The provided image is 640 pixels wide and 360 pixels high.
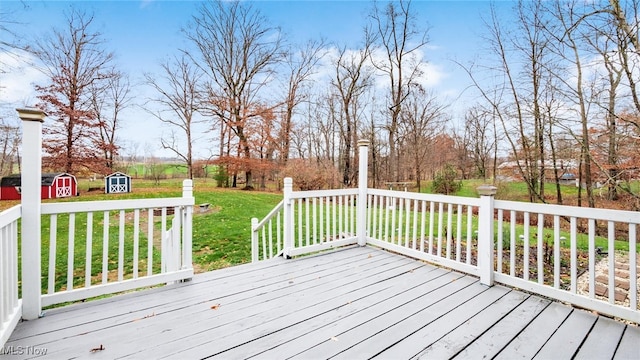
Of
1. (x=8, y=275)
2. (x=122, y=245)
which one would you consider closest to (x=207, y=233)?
(x=122, y=245)

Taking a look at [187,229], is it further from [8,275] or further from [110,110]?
[110,110]

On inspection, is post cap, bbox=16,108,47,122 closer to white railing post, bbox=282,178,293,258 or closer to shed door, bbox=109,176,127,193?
white railing post, bbox=282,178,293,258

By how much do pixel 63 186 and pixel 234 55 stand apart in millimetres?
9695

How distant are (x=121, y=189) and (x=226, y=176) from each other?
15.9 ft

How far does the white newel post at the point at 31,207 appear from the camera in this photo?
6.40 feet

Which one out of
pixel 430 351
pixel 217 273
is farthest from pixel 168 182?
pixel 430 351

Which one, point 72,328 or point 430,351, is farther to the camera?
point 72,328

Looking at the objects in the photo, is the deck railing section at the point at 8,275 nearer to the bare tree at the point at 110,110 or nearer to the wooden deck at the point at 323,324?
the wooden deck at the point at 323,324

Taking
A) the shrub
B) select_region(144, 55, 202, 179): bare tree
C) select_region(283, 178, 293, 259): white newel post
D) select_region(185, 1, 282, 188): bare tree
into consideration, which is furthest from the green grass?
the shrub

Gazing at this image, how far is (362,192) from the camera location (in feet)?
13.5

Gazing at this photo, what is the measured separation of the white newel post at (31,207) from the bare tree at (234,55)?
12667mm

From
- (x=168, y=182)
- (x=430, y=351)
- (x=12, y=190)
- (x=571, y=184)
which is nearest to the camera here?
(x=430, y=351)

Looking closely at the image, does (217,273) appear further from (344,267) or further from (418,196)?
(418,196)

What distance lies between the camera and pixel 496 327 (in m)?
2.04
